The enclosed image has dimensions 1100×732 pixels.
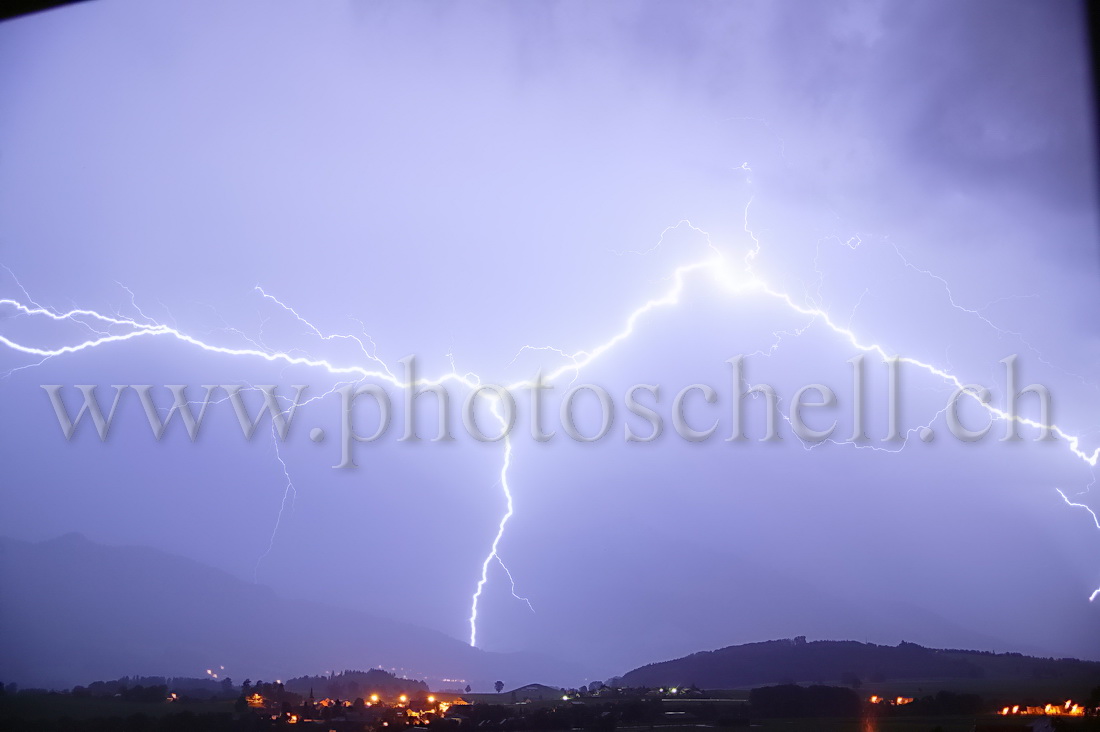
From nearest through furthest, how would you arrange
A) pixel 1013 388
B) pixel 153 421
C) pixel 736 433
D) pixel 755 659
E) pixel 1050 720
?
pixel 1050 720, pixel 1013 388, pixel 736 433, pixel 153 421, pixel 755 659

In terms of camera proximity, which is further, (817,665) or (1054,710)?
(817,665)

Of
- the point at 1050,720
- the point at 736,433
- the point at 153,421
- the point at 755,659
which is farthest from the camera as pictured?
the point at 755,659

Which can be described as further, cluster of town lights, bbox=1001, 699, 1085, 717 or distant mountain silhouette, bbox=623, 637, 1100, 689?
distant mountain silhouette, bbox=623, 637, 1100, 689

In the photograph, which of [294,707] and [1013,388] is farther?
[294,707]

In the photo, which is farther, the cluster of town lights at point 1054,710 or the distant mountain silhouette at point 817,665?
the distant mountain silhouette at point 817,665

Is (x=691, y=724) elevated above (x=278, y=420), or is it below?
below

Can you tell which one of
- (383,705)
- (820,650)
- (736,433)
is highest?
(736,433)

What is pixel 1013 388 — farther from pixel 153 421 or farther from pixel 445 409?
pixel 153 421

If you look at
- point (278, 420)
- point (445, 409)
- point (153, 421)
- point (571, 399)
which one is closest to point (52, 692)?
point (153, 421)
